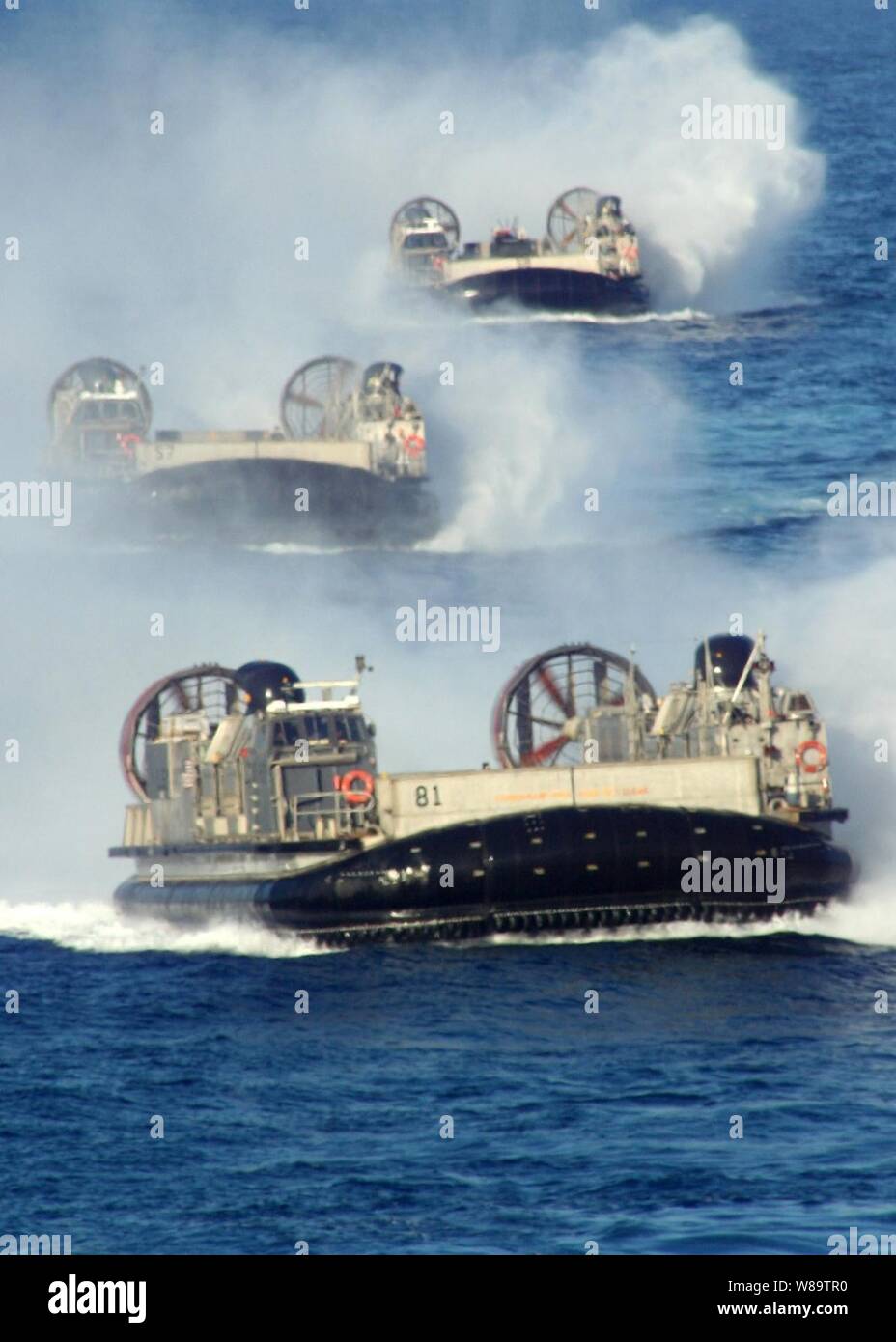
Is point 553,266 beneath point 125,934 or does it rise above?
above

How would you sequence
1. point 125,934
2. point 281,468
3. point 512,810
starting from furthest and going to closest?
point 281,468 → point 125,934 → point 512,810

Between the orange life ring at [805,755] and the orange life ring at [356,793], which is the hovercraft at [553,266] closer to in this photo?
the orange life ring at [805,755]

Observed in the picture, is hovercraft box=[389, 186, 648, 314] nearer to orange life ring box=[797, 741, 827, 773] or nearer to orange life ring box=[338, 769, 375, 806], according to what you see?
orange life ring box=[797, 741, 827, 773]

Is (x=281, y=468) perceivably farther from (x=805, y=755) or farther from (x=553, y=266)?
(x=805, y=755)

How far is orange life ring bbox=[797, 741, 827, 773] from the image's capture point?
51.6 meters

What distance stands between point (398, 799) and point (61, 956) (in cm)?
734

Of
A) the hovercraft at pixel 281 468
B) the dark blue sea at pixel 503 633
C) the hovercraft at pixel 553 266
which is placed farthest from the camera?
the hovercraft at pixel 553 266

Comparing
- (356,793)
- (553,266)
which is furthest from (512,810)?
(553,266)

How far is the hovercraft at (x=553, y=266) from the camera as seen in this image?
4259 inches

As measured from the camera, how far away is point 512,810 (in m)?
49.7

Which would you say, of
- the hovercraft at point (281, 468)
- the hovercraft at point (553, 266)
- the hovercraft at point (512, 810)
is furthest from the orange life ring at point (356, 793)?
the hovercraft at point (553, 266)

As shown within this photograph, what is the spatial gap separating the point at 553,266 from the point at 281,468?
31179mm

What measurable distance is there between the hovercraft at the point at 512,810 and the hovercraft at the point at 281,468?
24576mm

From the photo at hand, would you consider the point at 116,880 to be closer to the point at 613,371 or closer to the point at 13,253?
the point at 613,371
